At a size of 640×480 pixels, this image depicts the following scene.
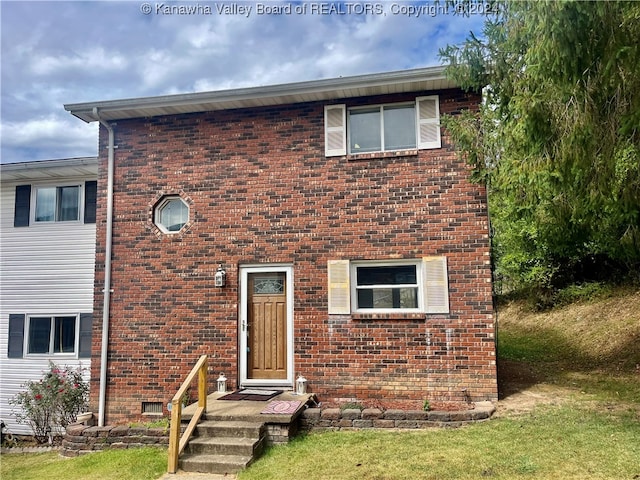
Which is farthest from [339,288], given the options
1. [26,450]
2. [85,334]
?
[26,450]

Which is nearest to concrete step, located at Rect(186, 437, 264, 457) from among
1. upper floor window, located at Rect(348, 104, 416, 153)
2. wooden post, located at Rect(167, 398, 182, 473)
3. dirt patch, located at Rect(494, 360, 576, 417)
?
wooden post, located at Rect(167, 398, 182, 473)

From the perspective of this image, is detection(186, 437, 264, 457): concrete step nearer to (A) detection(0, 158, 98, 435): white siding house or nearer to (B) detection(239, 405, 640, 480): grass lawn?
(B) detection(239, 405, 640, 480): grass lawn

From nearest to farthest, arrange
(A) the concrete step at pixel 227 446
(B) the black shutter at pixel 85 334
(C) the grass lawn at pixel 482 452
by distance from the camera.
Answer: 1. (C) the grass lawn at pixel 482 452
2. (A) the concrete step at pixel 227 446
3. (B) the black shutter at pixel 85 334

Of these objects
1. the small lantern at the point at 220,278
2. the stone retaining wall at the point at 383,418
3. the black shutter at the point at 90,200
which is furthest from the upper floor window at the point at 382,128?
the black shutter at the point at 90,200

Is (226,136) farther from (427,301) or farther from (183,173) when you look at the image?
(427,301)

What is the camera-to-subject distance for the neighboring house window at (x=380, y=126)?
7.88 meters

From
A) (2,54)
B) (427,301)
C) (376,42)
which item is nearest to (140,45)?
(2,54)

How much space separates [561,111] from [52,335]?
11036mm

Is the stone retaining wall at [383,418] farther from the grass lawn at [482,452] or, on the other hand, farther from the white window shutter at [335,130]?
the white window shutter at [335,130]

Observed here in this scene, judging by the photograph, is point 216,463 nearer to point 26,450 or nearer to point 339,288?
point 339,288

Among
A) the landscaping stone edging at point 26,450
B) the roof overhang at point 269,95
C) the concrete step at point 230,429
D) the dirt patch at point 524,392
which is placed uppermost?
the roof overhang at point 269,95

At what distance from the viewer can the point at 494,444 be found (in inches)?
222

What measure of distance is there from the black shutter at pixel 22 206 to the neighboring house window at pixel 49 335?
7.25 ft

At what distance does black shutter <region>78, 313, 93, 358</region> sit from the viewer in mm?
10320
